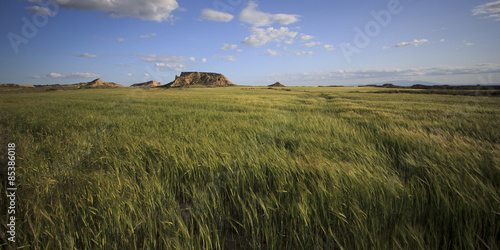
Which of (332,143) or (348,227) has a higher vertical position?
(332,143)

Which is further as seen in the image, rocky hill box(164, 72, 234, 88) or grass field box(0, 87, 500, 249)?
rocky hill box(164, 72, 234, 88)

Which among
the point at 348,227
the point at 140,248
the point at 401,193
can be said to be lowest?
the point at 140,248

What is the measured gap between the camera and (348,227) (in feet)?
4.40

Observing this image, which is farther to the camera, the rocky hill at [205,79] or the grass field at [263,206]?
the rocky hill at [205,79]

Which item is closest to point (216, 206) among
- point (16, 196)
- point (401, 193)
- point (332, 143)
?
point (401, 193)

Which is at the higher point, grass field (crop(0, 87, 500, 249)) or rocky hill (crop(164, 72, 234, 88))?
rocky hill (crop(164, 72, 234, 88))

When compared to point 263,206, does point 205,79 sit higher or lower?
higher

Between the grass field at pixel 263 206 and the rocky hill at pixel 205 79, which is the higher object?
the rocky hill at pixel 205 79

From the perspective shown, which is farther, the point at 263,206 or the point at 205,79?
the point at 205,79

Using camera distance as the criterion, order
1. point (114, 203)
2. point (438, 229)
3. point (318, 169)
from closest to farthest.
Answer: point (438, 229), point (114, 203), point (318, 169)

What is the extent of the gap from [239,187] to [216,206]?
35cm

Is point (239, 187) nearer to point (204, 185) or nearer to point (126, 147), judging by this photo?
point (204, 185)

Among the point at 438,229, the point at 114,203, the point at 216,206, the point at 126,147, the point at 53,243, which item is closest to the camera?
the point at 53,243

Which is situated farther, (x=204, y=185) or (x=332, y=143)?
(x=332, y=143)
